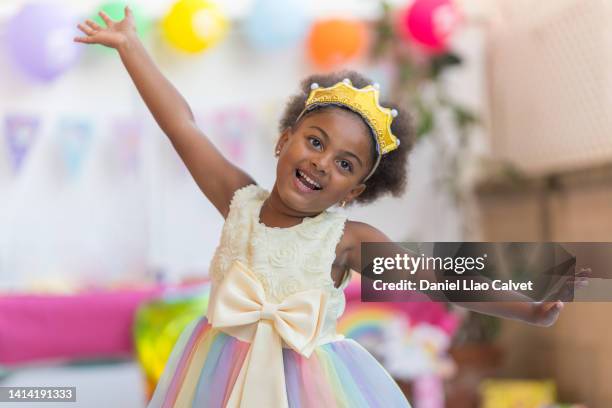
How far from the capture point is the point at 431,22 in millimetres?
2658

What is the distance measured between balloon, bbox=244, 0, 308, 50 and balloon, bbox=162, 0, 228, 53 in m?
0.14

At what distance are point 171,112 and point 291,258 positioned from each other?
0.74ft

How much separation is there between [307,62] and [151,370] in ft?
5.03

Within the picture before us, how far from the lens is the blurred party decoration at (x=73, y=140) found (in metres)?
2.70

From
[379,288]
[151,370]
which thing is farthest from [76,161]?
[379,288]

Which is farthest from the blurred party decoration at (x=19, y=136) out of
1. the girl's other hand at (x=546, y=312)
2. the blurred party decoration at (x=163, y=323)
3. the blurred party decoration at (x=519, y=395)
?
the girl's other hand at (x=546, y=312)

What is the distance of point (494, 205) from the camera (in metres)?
2.94

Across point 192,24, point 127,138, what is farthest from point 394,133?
point 127,138

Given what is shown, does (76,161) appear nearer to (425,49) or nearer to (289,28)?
(289,28)

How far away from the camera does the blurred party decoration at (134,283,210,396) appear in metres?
1.68

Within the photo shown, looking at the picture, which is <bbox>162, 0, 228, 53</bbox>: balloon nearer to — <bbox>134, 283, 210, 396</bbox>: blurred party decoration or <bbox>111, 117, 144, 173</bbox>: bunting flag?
<bbox>111, 117, 144, 173</bbox>: bunting flag

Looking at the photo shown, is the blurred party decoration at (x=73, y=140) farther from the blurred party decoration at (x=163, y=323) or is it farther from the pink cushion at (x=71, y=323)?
the blurred party decoration at (x=163, y=323)

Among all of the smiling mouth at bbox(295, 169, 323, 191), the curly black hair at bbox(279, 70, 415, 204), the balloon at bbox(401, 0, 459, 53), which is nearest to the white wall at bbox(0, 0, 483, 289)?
the balloon at bbox(401, 0, 459, 53)

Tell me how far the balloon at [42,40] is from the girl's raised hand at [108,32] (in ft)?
5.49
